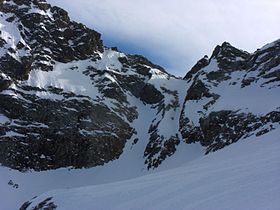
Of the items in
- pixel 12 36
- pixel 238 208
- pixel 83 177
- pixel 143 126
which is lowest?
pixel 238 208

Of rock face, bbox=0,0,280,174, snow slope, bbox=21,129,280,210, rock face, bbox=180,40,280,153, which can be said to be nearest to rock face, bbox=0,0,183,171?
rock face, bbox=0,0,280,174

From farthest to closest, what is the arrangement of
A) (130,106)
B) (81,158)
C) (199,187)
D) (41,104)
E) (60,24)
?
(60,24)
(130,106)
(41,104)
(81,158)
(199,187)

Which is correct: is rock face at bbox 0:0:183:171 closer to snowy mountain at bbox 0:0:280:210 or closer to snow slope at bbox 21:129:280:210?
snowy mountain at bbox 0:0:280:210

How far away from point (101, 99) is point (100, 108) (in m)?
3.73

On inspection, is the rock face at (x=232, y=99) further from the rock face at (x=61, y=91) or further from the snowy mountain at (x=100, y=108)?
the rock face at (x=61, y=91)

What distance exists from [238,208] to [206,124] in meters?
62.0

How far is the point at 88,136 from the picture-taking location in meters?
84.1

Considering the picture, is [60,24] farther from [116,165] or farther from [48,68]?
[116,165]

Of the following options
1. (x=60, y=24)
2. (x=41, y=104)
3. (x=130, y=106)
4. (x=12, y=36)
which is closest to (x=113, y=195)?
(x=41, y=104)

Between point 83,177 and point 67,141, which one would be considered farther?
point 67,141

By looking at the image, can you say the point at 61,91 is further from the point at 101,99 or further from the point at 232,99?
the point at 232,99

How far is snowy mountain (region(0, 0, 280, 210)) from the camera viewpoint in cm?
7219

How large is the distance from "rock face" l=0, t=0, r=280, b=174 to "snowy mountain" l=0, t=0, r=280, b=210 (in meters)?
0.23

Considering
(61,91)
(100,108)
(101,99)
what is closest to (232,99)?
(100,108)
